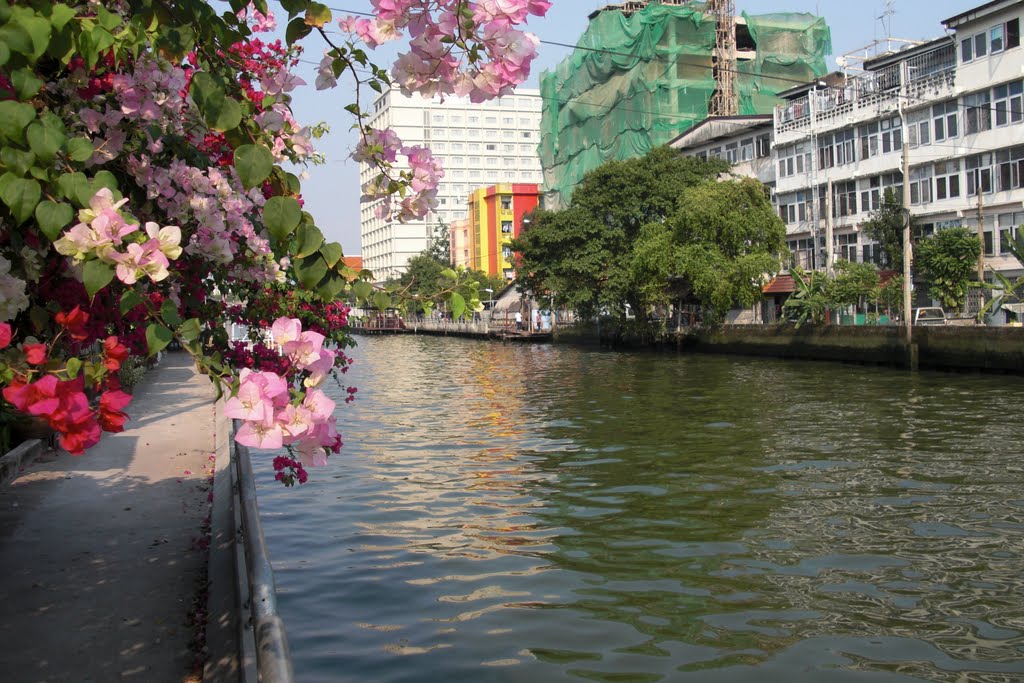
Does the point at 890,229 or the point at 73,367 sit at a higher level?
the point at 890,229

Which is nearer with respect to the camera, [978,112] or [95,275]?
[95,275]

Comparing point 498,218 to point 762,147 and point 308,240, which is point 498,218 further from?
point 308,240

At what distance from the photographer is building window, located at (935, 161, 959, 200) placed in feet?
123

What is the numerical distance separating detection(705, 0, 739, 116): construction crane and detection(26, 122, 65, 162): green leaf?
60.9m

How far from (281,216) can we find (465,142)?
5337 inches

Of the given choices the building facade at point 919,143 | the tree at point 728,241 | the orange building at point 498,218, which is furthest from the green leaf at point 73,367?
the orange building at point 498,218

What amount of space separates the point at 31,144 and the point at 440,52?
1.31 m

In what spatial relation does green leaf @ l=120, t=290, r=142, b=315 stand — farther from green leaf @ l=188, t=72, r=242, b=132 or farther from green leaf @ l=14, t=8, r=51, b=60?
green leaf @ l=14, t=8, r=51, b=60

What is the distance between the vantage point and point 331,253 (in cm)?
293

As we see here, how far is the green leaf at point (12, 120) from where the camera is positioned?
8.52ft

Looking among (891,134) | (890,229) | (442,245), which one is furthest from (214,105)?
(442,245)

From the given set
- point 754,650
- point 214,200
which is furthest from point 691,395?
point 214,200

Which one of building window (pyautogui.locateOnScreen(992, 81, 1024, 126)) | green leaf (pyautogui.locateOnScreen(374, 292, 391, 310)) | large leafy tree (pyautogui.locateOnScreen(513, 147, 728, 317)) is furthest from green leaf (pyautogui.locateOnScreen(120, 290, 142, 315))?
large leafy tree (pyautogui.locateOnScreen(513, 147, 728, 317))

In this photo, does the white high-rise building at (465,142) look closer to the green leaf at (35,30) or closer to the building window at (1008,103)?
the building window at (1008,103)
